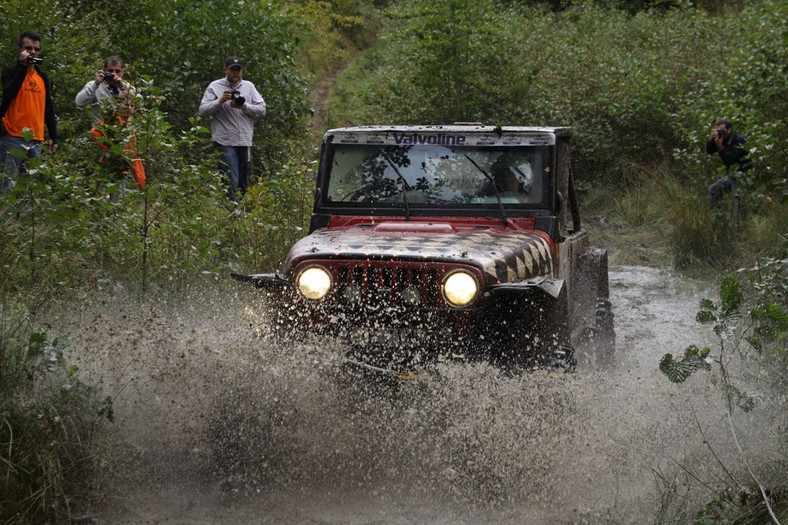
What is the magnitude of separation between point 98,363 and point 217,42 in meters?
7.50

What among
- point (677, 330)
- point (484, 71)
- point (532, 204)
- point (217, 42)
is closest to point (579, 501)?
point (532, 204)

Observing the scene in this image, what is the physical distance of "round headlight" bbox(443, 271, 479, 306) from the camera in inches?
157

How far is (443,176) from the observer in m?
5.30

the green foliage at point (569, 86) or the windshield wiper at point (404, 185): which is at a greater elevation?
the green foliage at point (569, 86)

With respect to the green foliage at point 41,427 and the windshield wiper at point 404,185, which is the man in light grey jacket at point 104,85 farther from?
the green foliage at point 41,427

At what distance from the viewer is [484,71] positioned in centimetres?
1464

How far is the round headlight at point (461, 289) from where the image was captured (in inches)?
157

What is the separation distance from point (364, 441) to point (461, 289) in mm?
840

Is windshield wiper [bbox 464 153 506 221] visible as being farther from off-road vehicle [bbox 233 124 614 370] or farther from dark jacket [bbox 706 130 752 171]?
dark jacket [bbox 706 130 752 171]

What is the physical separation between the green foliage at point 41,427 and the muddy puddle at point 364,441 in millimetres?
130

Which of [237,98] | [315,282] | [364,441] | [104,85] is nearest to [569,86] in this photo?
[237,98]

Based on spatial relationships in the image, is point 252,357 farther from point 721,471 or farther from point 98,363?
point 721,471

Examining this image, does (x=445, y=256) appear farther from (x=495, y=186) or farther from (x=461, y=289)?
(x=495, y=186)

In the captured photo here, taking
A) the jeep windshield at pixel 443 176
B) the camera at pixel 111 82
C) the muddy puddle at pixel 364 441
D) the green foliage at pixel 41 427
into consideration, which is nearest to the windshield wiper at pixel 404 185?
the jeep windshield at pixel 443 176
